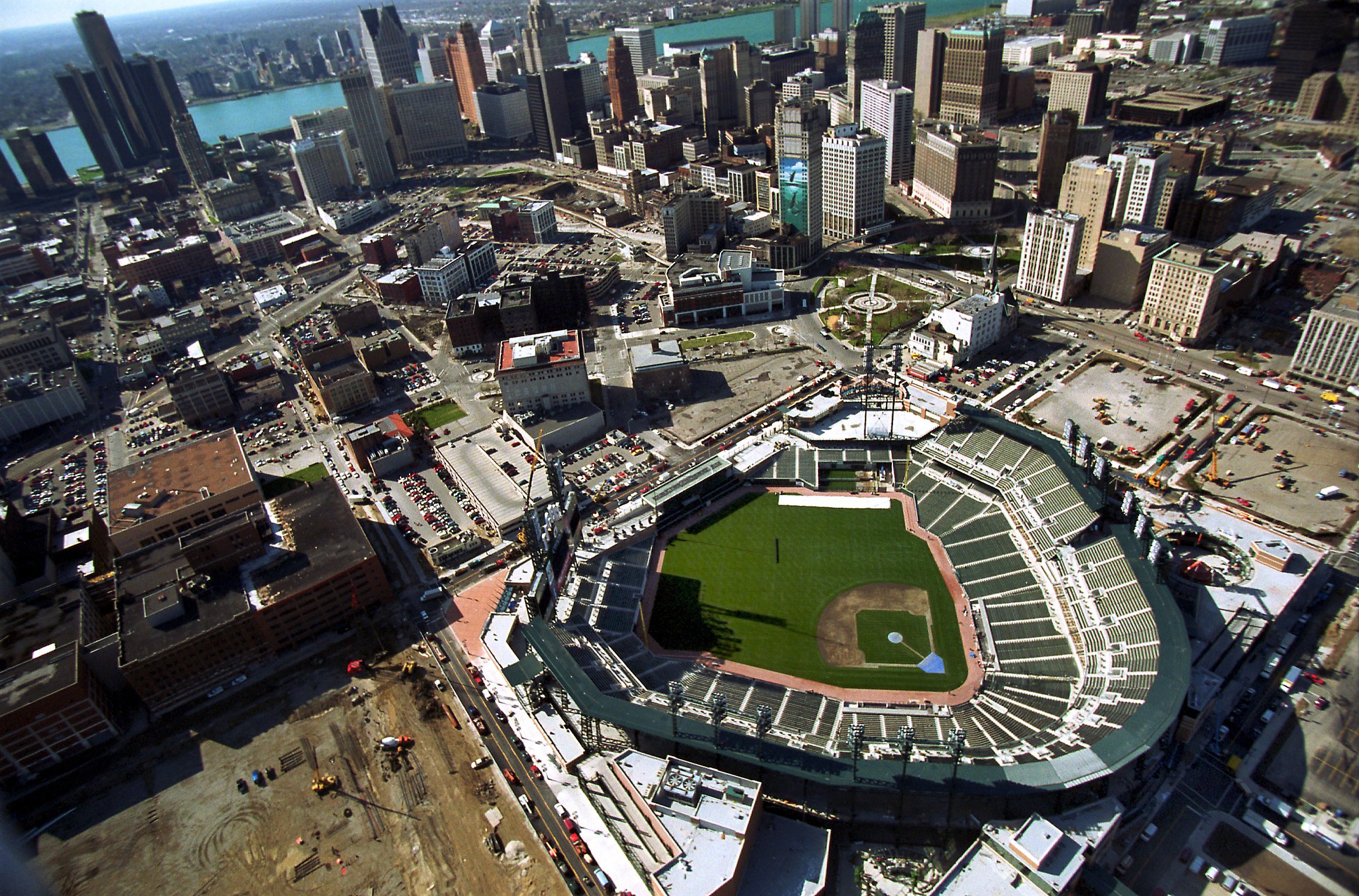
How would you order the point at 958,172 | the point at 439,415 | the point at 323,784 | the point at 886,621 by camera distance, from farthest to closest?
the point at 958,172
the point at 439,415
the point at 886,621
the point at 323,784

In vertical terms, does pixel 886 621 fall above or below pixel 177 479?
below

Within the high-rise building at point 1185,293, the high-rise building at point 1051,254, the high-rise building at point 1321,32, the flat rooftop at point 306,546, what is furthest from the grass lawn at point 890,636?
the high-rise building at point 1051,254

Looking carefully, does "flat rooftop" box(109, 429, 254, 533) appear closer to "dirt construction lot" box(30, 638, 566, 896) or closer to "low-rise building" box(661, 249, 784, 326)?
"dirt construction lot" box(30, 638, 566, 896)

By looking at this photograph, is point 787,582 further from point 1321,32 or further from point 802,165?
point 802,165

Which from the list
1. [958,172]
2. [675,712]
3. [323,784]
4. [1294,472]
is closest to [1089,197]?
[958,172]

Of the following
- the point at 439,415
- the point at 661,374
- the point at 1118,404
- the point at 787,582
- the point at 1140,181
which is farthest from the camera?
the point at 1140,181

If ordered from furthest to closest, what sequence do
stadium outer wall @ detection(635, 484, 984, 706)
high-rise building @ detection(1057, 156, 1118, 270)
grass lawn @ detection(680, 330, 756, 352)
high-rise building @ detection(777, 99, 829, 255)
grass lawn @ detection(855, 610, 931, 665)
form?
high-rise building @ detection(777, 99, 829, 255), grass lawn @ detection(680, 330, 756, 352), high-rise building @ detection(1057, 156, 1118, 270), grass lawn @ detection(855, 610, 931, 665), stadium outer wall @ detection(635, 484, 984, 706)

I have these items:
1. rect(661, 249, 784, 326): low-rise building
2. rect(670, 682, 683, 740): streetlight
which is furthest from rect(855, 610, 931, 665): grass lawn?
rect(661, 249, 784, 326): low-rise building

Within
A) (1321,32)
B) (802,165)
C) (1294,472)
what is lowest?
(1294,472)
